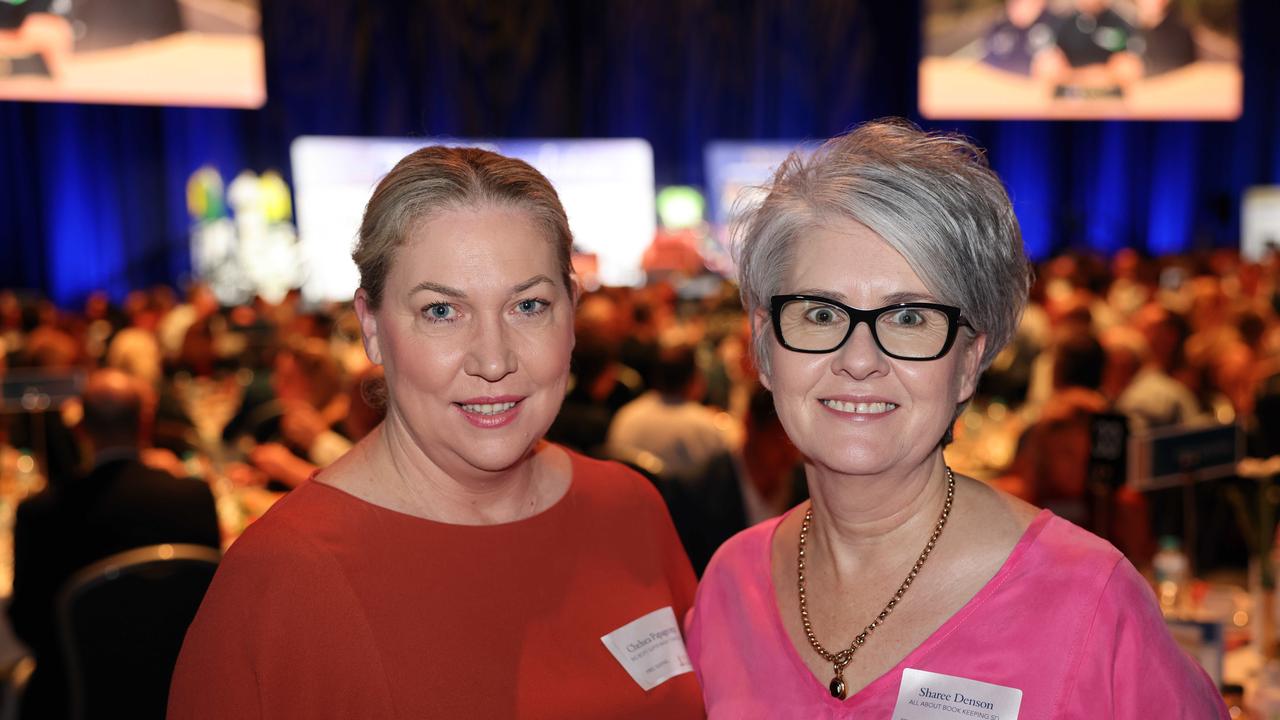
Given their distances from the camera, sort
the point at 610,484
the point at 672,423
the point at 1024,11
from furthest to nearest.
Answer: the point at 1024,11, the point at 672,423, the point at 610,484

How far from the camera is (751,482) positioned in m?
4.61

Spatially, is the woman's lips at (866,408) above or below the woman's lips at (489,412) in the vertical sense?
above

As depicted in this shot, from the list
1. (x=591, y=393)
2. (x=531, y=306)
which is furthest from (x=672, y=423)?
(x=531, y=306)

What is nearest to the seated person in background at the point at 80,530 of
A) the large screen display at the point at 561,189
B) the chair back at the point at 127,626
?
the chair back at the point at 127,626

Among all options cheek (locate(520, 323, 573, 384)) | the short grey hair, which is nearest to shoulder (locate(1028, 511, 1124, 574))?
the short grey hair

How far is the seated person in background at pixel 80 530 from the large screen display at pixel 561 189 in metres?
8.85

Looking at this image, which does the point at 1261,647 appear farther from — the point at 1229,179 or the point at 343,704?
the point at 1229,179

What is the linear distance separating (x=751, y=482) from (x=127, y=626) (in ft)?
7.87

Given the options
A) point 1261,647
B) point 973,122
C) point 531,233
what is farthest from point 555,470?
point 973,122

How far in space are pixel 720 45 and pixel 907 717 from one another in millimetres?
15703

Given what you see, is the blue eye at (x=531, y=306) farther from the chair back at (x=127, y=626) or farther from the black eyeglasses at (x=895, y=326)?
the chair back at (x=127, y=626)

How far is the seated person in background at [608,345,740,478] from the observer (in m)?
4.96

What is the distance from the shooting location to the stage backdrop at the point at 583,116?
14.4 meters

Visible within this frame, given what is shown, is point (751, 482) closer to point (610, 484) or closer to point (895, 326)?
point (610, 484)
